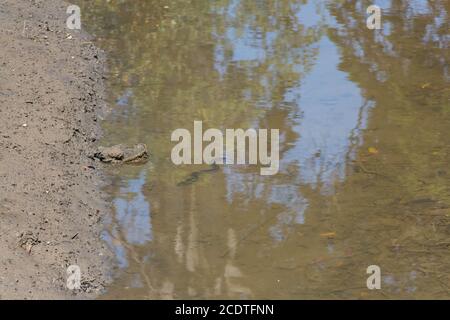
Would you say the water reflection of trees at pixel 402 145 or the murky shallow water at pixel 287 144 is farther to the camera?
the water reflection of trees at pixel 402 145

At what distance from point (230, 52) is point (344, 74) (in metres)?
1.35

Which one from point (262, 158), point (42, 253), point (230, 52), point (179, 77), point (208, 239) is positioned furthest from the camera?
point (230, 52)

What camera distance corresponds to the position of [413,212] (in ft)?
21.9

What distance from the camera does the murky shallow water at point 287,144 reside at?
5.96 meters

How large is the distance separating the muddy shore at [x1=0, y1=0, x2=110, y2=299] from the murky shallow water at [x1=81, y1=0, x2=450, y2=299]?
0.64 feet

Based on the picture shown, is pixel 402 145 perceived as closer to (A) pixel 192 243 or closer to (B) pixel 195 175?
(B) pixel 195 175

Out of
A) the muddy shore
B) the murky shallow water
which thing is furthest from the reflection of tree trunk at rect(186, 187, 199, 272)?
the muddy shore

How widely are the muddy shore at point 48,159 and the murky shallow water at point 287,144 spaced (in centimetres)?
19

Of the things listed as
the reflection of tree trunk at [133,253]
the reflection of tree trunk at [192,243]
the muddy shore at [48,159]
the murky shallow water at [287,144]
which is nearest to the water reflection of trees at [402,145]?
the murky shallow water at [287,144]

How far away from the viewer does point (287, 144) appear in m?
7.79

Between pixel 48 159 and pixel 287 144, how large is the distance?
1980 mm

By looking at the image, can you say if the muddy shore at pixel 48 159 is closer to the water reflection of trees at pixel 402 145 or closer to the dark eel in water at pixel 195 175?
the dark eel in water at pixel 195 175
